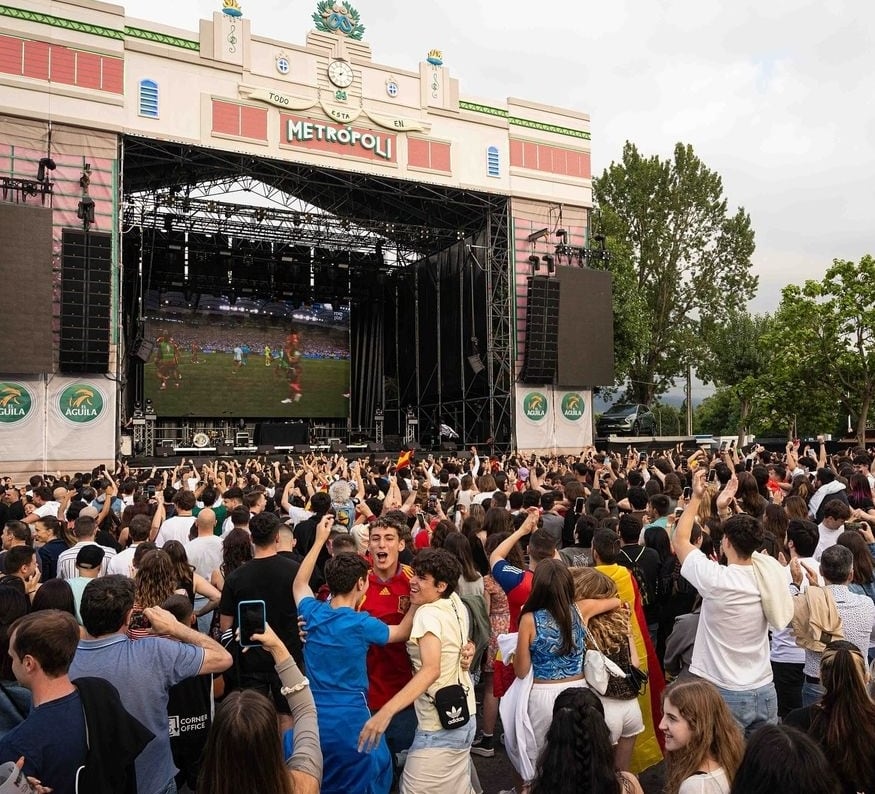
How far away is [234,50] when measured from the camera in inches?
872

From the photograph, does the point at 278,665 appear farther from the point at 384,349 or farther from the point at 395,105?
the point at 384,349

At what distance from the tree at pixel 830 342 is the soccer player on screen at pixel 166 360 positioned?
2312cm

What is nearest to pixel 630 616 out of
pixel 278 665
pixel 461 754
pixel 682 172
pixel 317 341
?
pixel 461 754

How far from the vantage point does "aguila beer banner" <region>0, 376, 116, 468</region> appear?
63.1 feet

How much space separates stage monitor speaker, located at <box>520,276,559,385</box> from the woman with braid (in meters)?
22.7

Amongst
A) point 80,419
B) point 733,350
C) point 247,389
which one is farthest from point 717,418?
point 80,419

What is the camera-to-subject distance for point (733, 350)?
33.4 meters

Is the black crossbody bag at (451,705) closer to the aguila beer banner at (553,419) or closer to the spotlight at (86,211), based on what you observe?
the spotlight at (86,211)

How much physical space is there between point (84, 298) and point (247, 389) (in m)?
11.8

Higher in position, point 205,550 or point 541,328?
point 541,328

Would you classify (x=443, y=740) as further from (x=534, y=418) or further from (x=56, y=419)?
(x=534, y=418)

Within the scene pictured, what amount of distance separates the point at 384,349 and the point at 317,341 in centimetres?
309

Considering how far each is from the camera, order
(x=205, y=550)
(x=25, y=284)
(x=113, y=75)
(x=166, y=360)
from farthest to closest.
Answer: (x=166, y=360)
(x=113, y=75)
(x=25, y=284)
(x=205, y=550)

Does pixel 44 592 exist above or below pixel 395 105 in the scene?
below
